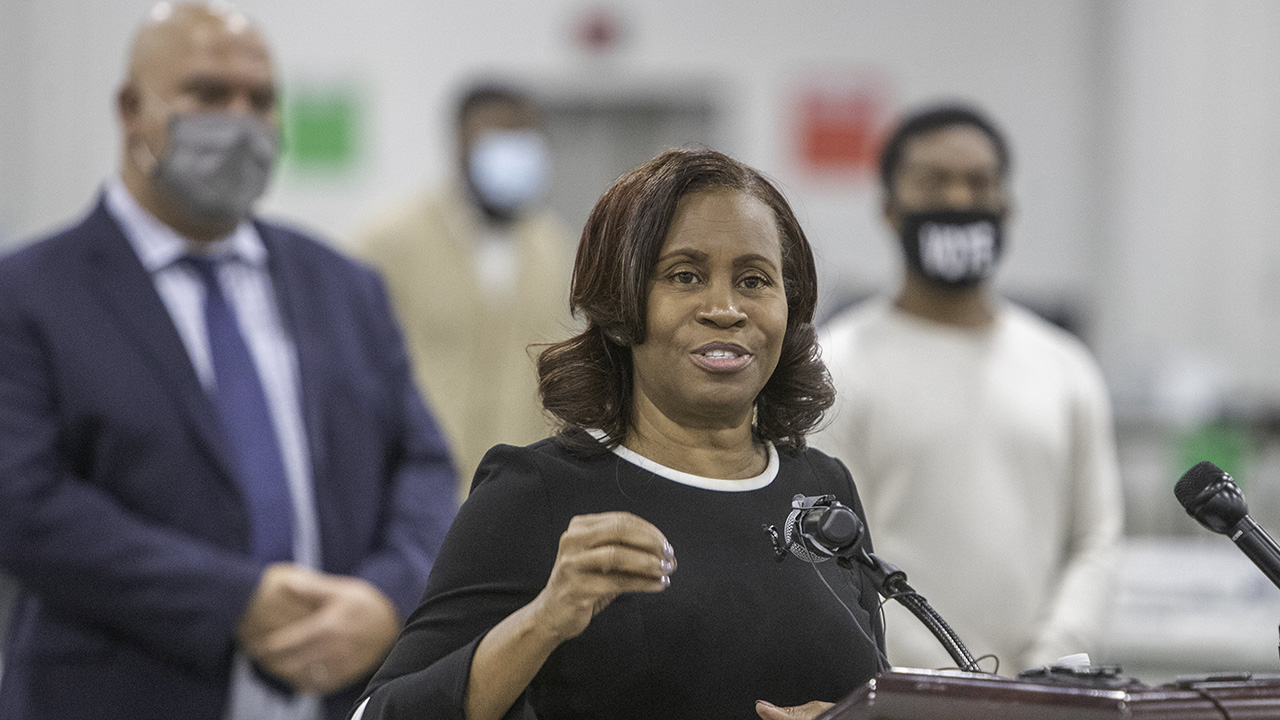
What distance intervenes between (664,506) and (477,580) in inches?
5.5

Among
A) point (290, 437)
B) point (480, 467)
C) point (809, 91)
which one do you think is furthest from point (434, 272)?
point (809, 91)

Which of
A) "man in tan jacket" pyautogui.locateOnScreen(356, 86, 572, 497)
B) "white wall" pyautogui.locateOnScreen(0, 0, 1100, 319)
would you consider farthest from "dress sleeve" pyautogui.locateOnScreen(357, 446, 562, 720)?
"white wall" pyautogui.locateOnScreen(0, 0, 1100, 319)

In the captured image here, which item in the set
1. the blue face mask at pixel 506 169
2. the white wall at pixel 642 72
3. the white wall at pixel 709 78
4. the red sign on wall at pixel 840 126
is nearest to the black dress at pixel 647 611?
the blue face mask at pixel 506 169

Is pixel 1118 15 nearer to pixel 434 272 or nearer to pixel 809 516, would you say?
pixel 434 272

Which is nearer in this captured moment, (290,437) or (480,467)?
(480,467)

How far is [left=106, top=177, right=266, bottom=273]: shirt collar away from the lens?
6.13 ft

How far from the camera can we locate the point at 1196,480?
1058 millimetres

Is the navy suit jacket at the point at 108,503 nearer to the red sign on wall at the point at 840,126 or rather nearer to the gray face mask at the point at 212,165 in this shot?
the gray face mask at the point at 212,165

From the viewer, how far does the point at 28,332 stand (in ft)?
5.74

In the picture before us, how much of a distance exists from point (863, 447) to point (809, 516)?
98cm

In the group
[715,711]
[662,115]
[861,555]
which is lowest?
[662,115]

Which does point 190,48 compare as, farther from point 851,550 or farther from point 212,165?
point 851,550

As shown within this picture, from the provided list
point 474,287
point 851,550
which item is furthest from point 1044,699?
point 474,287

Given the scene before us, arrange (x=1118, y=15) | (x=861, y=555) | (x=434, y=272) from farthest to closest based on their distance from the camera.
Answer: (x=1118, y=15), (x=434, y=272), (x=861, y=555)
